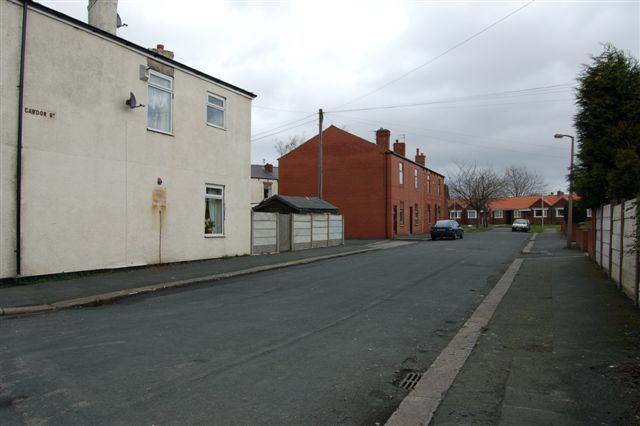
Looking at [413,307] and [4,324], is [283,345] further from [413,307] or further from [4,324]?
[4,324]

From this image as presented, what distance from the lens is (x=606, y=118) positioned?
12727mm

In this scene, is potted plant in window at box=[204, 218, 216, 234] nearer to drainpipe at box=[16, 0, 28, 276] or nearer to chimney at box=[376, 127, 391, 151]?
drainpipe at box=[16, 0, 28, 276]

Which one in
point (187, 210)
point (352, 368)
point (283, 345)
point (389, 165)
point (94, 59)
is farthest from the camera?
point (389, 165)

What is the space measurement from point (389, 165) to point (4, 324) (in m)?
32.1

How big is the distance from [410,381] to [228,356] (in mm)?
2143

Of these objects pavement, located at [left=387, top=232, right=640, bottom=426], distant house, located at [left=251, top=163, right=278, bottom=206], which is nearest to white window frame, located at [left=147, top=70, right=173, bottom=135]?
pavement, located at [left=387, top=232, right=640, bottom=426]

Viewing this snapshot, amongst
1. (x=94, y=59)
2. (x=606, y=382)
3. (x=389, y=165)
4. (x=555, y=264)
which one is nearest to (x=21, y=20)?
(x=94, y=59)

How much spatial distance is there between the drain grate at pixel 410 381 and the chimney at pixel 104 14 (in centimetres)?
1381

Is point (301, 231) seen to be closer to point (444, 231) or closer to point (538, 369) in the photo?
point (444, 231)

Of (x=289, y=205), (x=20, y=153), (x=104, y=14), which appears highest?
(x=104, y=14)

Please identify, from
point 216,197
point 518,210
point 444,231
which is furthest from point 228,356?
point 518,210

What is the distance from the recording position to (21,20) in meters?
11.2

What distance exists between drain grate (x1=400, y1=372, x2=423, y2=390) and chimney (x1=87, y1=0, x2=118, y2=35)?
13.8m

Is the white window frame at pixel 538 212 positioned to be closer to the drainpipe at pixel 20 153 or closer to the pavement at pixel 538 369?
the pavement at pixel 538 369
